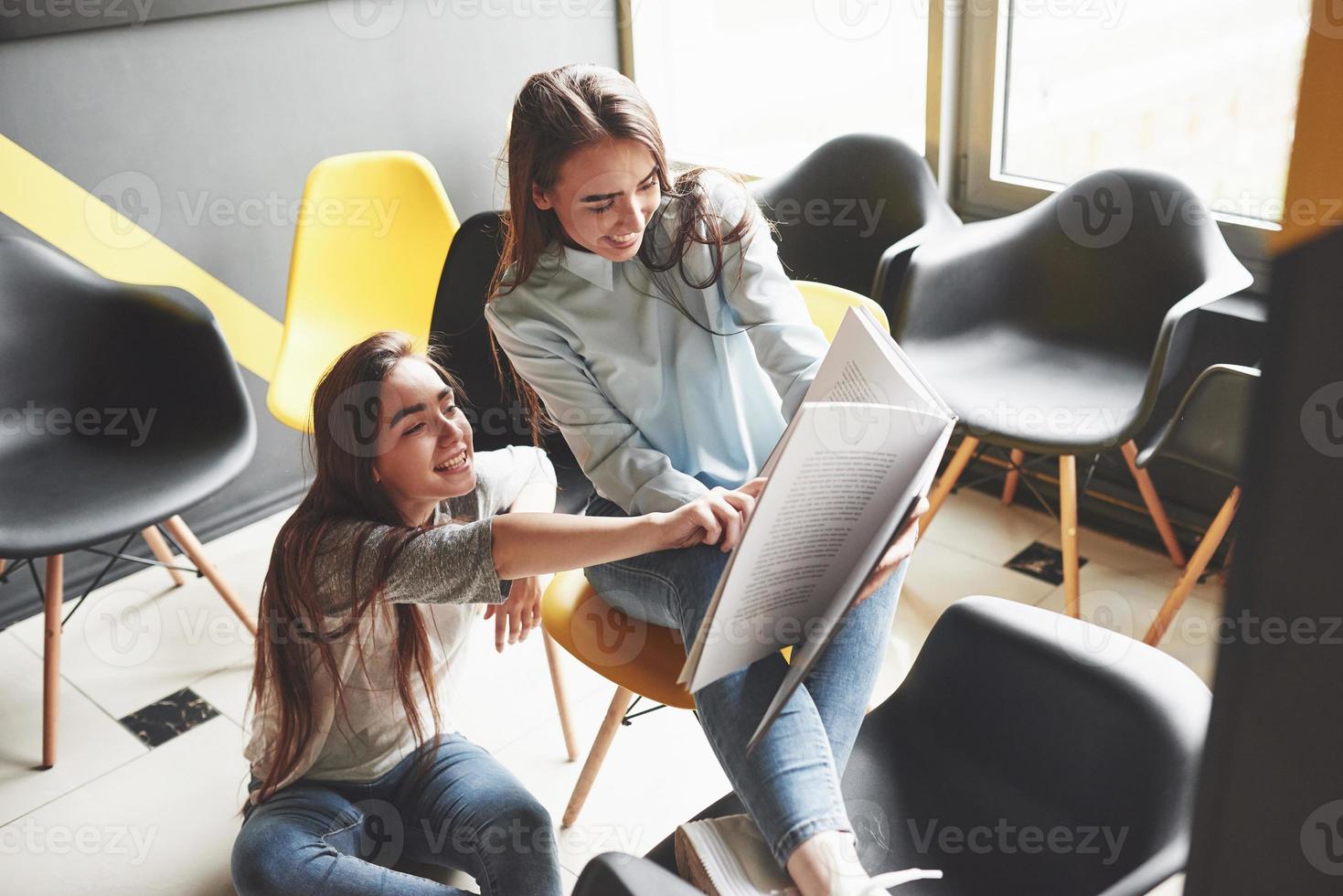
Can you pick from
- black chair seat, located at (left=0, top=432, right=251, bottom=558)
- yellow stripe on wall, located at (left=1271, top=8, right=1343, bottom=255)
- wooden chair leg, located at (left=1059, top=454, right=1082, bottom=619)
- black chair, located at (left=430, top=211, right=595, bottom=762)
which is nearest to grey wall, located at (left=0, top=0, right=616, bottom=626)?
black chair seat, located at (left=0, top=432, right=251, bottom=558)

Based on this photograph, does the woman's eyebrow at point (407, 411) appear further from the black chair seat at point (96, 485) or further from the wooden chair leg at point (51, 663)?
the wooden chair leg at point (51, 663)

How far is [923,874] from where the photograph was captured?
1.14m

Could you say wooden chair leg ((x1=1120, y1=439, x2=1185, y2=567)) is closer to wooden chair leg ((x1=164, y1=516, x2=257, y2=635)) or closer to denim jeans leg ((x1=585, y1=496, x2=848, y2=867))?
denim jeans leg ((x1=585, y1=496, x2=848, y2=867))

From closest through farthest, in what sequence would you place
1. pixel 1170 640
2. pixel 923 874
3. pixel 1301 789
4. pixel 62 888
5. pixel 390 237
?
pixel 1301 789 → pixel 923 874 → pixel 62 888 → pixel 1170 640 → pixel 390 237

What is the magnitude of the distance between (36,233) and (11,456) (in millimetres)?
538

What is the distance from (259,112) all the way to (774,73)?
1.47m

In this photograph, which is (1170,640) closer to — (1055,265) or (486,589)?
(1055,265)

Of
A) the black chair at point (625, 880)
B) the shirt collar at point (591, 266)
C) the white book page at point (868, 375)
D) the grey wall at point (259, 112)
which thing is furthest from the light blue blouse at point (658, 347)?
the grey wall at point (259, 112)

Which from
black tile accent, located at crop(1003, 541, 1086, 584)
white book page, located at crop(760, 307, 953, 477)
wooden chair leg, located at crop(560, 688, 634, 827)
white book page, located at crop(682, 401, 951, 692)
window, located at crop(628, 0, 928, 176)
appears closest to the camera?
white book page, located at crop(682, 401, 951, 692)

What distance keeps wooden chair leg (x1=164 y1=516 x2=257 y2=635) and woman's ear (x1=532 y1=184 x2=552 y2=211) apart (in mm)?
1238

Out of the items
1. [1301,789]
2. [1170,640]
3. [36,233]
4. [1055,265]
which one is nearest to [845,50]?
[1055,265]

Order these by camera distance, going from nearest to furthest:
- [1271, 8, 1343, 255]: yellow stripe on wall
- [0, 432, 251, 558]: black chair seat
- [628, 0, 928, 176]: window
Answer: [1271, 8, 1343, 255]: yellow stripe on wall < [0, 432, 251, 558]: black chair seat < [628, 0, 928, 176]: window

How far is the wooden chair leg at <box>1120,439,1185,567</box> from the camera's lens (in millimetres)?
2473

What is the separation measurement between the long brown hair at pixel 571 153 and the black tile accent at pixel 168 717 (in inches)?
47.3
